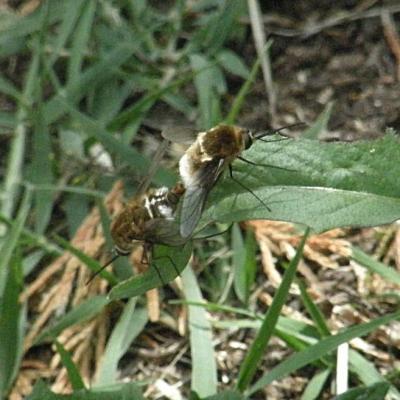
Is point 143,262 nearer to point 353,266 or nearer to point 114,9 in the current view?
point 353,266

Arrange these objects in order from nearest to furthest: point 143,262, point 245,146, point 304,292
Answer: point 245,146 → point 304,292 → point 143,262

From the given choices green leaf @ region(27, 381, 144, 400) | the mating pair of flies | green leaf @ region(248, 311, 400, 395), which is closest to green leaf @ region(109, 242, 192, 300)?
the mating pair of flies

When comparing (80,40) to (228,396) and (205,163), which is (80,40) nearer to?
(205,163)

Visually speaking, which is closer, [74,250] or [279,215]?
[279,215]

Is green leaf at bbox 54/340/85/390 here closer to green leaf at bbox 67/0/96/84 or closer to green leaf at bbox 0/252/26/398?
green leaf at bbox 0/252/26/398

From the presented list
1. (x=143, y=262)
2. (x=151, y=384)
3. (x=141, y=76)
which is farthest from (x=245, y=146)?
(x=141, y=76)

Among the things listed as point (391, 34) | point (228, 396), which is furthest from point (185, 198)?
point (391, 34)
